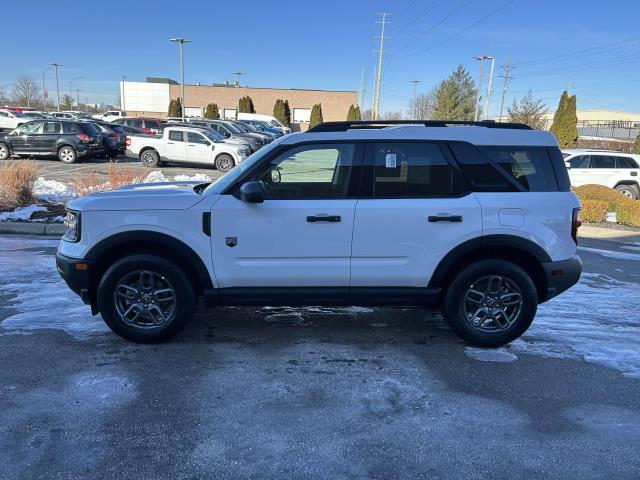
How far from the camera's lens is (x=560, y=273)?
4.46 m

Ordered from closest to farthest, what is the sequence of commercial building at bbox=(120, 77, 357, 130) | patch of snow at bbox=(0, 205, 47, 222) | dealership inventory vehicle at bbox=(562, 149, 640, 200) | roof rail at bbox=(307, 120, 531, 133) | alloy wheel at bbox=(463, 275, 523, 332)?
alloy wheel at bbox=(463, 275, 523, 332), roof rail at bbox=(307, 120, 531, 133), patch of snow at bbox=(0, 205, 47, 222), dealership inventory vehicle at bbox=(562, 149, 640, 200), commercial building at bbox=(120, 77, 357, 130)

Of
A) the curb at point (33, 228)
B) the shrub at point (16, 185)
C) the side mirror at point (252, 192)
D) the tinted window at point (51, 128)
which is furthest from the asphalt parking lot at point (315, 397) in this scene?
the tinted window at point (51, 128)

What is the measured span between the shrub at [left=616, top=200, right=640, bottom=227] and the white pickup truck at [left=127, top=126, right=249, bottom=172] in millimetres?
12740

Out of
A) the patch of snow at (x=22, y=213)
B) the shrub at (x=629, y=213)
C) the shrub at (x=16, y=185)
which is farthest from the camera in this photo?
the shrub at (x=629, y=213)

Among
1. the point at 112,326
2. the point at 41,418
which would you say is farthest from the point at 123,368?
the point at 41,418

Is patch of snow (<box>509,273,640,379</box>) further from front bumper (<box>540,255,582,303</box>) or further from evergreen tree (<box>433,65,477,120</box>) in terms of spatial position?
evergreen tree (<box>433,65,477,120</box>)

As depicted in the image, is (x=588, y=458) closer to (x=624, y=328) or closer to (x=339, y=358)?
(x=339, y=358)

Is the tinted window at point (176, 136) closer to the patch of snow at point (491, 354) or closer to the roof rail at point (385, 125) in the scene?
the roof rail at point (385, 125)

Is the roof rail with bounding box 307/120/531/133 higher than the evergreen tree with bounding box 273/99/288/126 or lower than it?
lower

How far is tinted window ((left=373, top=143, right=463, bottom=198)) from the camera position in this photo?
4398mm

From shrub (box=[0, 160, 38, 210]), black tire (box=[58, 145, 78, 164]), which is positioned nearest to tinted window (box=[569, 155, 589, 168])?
shrub (box=[0, 160, 38, 210])

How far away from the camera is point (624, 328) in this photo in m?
5.19

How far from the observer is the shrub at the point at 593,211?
1152 centimetres

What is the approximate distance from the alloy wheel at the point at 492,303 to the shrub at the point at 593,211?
816 cm
